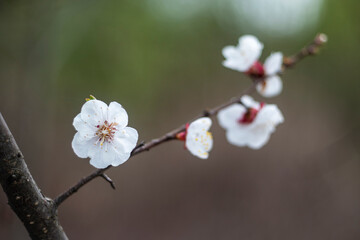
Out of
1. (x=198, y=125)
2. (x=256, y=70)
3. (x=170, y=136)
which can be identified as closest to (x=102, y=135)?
(x=170, y=136)

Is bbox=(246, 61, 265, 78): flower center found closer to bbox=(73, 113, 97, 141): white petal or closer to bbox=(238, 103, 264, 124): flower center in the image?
bbox=(238, 103, 264, 124): flower center

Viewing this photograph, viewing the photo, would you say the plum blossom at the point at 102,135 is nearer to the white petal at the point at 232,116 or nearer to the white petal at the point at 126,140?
the white petal at the point at 126,140

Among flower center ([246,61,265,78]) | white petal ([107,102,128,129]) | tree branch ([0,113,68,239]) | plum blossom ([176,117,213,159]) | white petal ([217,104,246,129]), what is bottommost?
tree branch ([0,113,68,239])

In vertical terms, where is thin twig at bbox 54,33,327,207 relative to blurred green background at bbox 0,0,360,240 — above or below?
below

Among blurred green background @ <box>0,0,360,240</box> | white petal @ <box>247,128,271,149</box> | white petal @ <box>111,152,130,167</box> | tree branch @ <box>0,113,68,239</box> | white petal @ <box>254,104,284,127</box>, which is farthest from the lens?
blurred green background @ <box>0,0,360,240</box>

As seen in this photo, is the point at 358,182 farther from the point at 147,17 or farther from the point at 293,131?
the point at 147,17

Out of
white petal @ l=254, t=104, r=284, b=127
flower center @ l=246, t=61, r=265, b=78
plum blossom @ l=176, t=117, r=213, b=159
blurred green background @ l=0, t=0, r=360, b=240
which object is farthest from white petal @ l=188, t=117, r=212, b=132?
blurred green background @ l=0, t=0, r=360, b=240

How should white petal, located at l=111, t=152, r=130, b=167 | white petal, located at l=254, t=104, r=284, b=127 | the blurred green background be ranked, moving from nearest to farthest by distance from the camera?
white petal, located at l=111, t=152, r=130, b=167 → white petal, located at l=254, t=104, r=284, b=127 → the blurred green background

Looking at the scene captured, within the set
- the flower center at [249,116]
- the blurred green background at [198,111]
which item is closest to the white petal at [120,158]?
the flower center at [249,116]

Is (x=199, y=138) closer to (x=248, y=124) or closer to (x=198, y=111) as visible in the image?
A: (x=248, y=124)
